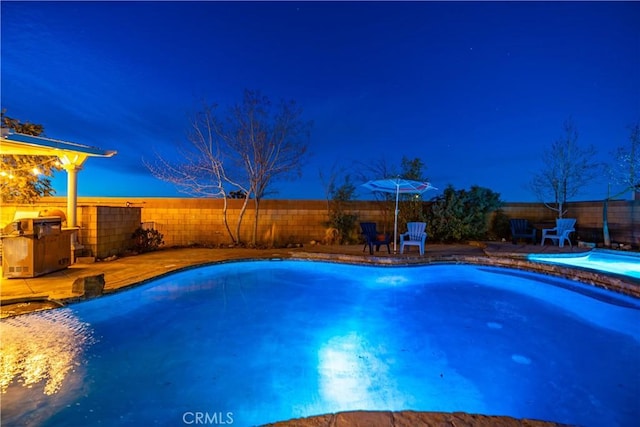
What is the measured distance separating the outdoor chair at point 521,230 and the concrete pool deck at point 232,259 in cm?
107

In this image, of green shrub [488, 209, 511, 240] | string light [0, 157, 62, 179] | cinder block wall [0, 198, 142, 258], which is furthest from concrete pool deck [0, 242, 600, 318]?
string light [0, 157, 62, 179]

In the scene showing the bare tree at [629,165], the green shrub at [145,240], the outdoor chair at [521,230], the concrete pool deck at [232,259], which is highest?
the bare tree at [629,165]

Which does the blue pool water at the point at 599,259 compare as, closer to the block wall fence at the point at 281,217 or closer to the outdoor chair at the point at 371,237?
the block wall fence at the point at 281,217

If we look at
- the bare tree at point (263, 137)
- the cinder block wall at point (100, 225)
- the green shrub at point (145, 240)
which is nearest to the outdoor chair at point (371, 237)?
the bare tree at point (263, 137)

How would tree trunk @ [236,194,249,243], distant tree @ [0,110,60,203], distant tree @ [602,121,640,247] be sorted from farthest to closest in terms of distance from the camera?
tree trunk @ [236,194,249,243] → distant tree @ [602,121,640,247] → distant tree @ [0,110,60,203]

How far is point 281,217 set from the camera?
940cm

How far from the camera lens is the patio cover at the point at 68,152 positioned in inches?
196

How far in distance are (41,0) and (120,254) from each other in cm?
601

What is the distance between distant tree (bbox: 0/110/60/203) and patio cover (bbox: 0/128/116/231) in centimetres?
73

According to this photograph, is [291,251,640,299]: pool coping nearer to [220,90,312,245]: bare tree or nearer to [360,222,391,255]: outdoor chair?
[360,222,391,255]: outdoor chair

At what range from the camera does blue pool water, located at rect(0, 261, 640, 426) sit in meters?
2.35

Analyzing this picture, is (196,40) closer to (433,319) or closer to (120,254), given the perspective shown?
(120,254)

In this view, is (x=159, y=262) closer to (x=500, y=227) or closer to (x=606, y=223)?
(x=500, y=227)

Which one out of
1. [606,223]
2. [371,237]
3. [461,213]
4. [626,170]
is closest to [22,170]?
[371,237]
